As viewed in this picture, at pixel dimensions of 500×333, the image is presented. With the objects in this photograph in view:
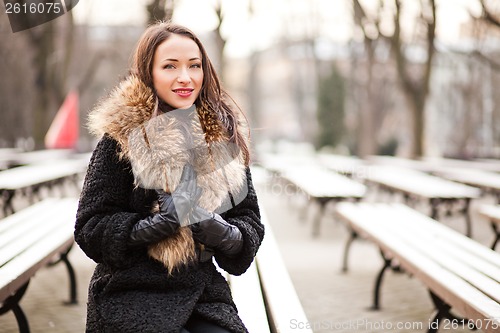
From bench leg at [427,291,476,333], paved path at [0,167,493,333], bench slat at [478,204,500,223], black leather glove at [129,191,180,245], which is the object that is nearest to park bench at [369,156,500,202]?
paved path at [0,167,493,333]

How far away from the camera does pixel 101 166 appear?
221 cm

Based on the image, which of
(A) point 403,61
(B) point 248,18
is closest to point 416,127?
(A) point 403,61

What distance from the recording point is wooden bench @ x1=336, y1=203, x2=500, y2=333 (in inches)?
119

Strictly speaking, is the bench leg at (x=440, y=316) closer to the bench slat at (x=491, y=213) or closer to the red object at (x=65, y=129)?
the bench slat at (x=491, y=213)

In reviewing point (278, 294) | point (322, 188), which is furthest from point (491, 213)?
point (278, 294)

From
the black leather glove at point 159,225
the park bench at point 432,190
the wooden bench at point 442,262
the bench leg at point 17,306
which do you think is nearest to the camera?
the black leather glove at point 159,225

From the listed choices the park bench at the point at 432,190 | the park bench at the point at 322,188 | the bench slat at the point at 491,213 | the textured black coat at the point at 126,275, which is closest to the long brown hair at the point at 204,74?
the textured black coat at the point at 126,275

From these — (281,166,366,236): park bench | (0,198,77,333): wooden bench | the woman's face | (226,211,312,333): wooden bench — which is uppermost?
the woman's face

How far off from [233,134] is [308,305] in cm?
300

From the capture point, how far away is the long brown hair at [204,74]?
2.38 meters

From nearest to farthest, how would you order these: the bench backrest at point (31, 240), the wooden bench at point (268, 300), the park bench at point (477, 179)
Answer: the wooden bench at point (268, 300), the bench backrest at point (31, 240), the park bench at point (477, 179)

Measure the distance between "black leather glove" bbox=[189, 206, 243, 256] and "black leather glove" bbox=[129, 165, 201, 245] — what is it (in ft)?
0.13

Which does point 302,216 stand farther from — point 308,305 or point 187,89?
point 187,89

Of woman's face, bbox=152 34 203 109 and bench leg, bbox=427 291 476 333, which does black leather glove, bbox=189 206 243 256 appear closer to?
woman's face, bbox=152 34 203 109
